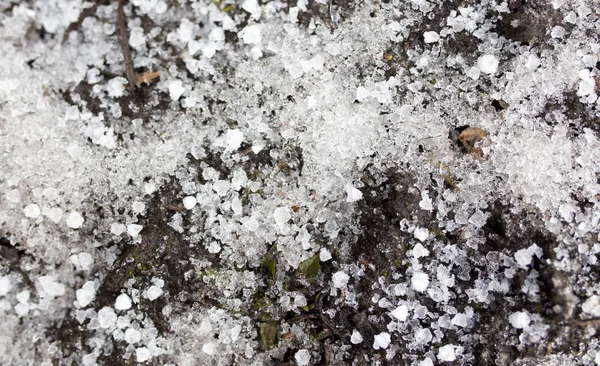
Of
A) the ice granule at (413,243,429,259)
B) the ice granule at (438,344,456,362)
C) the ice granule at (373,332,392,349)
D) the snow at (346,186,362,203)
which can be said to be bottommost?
the ice granule at (438,344,456,362)

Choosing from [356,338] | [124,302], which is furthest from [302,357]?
[124,302]

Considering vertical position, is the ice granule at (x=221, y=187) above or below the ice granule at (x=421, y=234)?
above

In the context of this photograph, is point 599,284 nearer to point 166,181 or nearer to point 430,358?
point 430,358

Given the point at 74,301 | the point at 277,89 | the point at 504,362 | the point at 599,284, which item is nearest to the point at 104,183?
the point at 74,301

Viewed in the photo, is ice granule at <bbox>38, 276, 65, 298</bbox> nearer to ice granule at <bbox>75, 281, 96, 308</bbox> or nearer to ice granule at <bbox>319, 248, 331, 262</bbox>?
ice granule at <bbox>75, 281, 96, 308</bbox>

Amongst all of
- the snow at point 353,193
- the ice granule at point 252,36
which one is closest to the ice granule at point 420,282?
the snow at point 353,193

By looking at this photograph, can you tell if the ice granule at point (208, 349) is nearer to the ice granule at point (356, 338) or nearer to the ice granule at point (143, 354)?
the ice granule at point (143, 354)

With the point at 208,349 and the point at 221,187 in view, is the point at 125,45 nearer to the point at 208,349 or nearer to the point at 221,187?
the point at 221,187

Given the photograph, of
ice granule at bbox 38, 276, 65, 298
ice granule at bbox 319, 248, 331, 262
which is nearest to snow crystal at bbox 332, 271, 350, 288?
ice granule at bbox 319, 248, 331, 262
